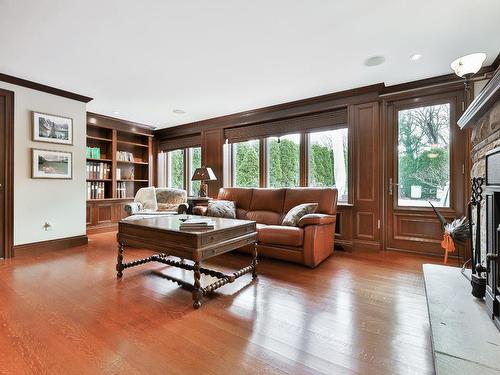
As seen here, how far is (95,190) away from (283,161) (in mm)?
3860

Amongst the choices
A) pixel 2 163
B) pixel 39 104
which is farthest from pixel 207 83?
pixel 2 163

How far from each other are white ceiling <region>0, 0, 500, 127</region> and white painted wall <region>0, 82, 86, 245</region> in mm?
351

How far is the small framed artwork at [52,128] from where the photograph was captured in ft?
12.0

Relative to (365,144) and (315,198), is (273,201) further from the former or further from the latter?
(365,144)

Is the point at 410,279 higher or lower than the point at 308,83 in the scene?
lower

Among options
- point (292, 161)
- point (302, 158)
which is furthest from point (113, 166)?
point (302, 158)

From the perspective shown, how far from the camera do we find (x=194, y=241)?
6.88 ft

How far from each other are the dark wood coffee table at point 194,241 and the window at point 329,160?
2.12m

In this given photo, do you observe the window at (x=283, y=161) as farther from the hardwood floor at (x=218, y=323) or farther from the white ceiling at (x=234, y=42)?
the hardwood floor at (x=218, y=323)

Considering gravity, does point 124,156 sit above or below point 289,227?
above

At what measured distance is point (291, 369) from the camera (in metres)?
1.37

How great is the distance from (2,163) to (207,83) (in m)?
2.91

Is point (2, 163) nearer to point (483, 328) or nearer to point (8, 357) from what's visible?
point (8, 357)

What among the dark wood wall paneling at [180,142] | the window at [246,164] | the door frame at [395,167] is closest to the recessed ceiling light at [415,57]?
the door frame at [395,167]
